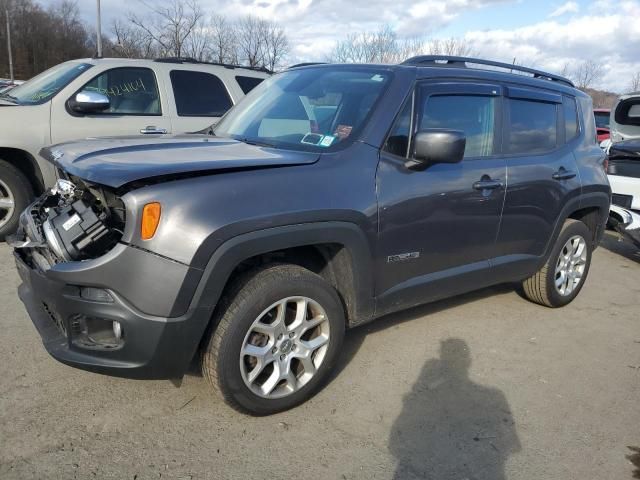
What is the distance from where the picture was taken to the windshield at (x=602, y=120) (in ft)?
39.7

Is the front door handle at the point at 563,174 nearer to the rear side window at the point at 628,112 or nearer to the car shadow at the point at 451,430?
the car shadow at the point at 451,430

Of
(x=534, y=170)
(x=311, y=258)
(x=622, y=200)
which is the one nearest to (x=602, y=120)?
(x=622, y=200)

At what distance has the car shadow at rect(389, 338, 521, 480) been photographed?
2.55 metres

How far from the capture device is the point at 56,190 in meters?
3.04

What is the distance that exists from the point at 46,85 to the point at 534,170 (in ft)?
16.9

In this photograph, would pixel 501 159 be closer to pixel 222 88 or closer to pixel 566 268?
pixel 566 268

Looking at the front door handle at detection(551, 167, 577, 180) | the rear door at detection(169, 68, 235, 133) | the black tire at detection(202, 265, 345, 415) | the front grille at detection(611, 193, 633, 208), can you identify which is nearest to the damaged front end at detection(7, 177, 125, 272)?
the black tire at detection(202, 265, 345, 415)

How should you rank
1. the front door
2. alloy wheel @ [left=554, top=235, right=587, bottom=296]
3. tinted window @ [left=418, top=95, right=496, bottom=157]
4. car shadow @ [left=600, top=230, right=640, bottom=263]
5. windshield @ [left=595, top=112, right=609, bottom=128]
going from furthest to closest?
1. windshield @ [left=595, top=112, right=609, bottom=128]
2. car shadow @ [left=600, top=230, right=640, bottom=263]
3. alloy wheel @ [left=554, top=235, right=587, bottom=296]
4. tinted window @ [left=418, top=95, right=496, bottom=157]
5. the front door

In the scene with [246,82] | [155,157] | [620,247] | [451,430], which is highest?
[246,82]

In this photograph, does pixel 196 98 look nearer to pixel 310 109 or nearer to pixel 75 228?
pixel 310 109

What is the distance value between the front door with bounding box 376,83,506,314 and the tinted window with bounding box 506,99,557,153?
190 mm

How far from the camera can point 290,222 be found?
2.57 metres

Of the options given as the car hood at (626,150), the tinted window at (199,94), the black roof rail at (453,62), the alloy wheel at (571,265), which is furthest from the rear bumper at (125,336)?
the car hood at (626,150)

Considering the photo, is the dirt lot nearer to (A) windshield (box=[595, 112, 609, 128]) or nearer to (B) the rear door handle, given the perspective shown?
(B) the rear door handle
